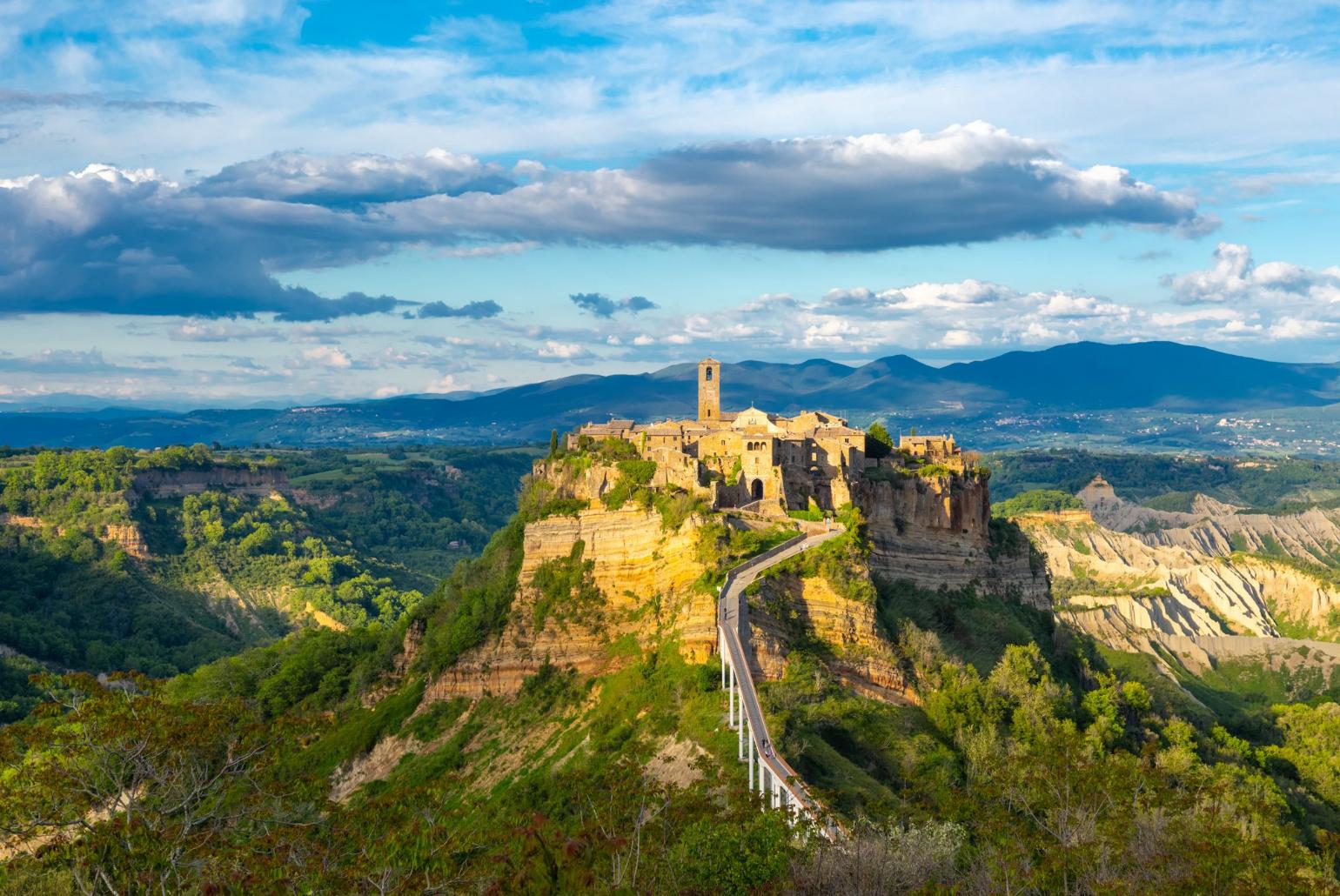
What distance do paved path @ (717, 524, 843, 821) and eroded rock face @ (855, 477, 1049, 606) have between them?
7.75m

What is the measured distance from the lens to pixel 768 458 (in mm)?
77500

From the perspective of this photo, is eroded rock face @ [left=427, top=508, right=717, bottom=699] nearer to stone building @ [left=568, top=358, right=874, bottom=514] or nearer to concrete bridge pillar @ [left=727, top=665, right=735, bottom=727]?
stone building @ [left=568, top=358, right=874, bottom=514]

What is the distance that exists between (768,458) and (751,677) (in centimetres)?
2220

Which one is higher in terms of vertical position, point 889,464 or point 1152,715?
point 889,464

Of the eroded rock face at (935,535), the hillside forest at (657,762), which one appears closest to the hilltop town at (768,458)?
the eroded rock face at (935,535)

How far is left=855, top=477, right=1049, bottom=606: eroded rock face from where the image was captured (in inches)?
3179

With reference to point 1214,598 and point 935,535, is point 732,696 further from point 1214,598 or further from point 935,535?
point 1214,598

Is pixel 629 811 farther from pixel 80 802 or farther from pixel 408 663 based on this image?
pixel 408 663

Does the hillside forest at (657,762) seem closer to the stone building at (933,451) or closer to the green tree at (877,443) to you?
the stone building at (933,451)

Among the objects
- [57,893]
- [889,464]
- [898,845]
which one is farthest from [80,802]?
[889,464]

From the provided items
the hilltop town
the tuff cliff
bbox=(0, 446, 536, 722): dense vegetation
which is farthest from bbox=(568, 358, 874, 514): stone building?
bbox=(0, 446, 536, 722): dense vegetation

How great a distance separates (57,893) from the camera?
3512 cm

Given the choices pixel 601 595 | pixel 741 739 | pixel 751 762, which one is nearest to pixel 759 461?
pixel 601 595

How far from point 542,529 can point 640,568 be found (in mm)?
7857
